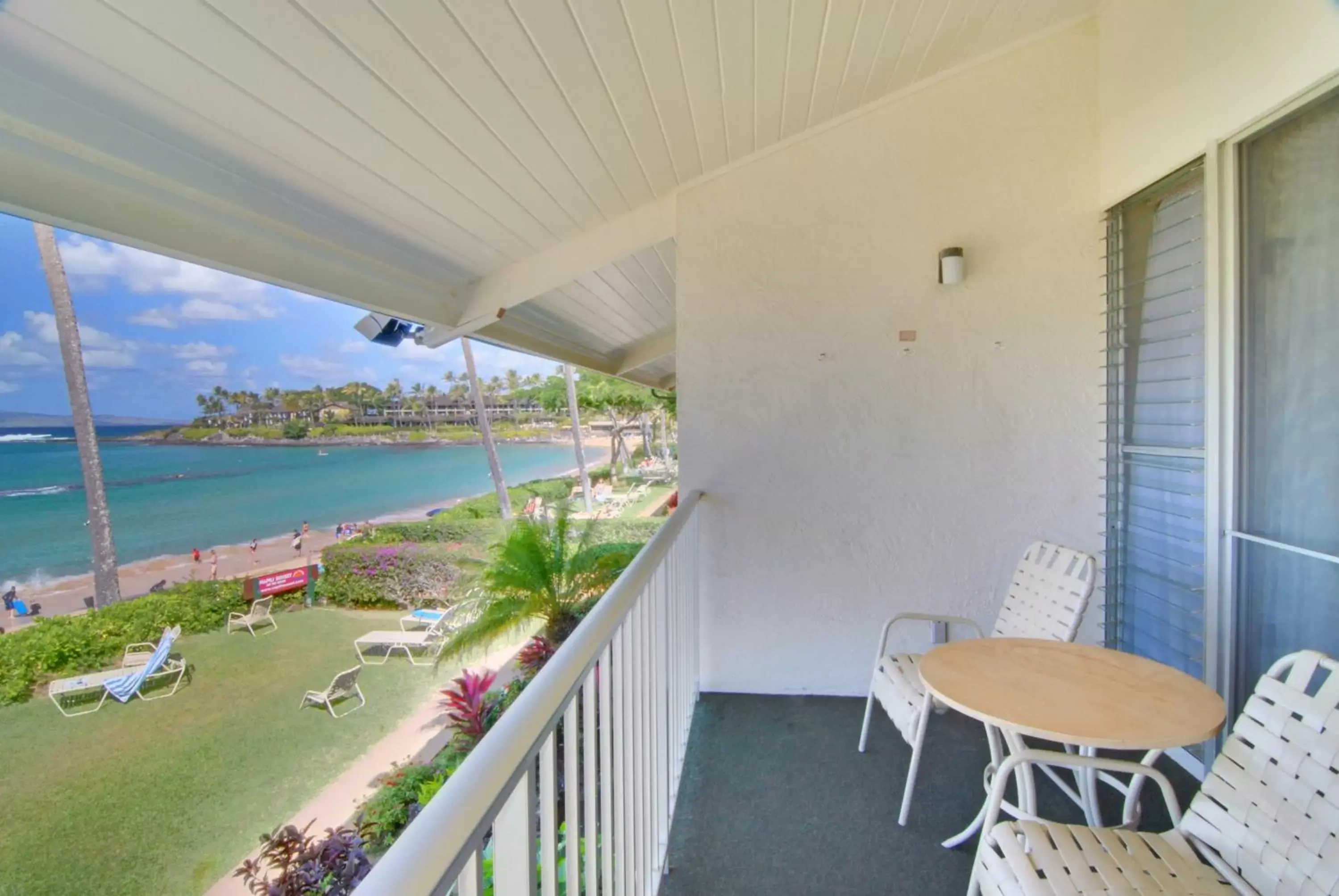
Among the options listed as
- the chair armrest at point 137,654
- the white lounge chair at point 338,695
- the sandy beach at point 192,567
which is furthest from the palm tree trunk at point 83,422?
the white lounge chair at point 338,695

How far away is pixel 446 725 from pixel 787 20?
9.59 metres

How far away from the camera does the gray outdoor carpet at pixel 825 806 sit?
72.7 inches

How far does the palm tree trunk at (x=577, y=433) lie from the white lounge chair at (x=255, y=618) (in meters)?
7.27

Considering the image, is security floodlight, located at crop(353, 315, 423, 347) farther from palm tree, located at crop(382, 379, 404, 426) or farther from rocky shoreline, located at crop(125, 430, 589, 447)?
palm tree, located at crop(382, 379, 404, 426)

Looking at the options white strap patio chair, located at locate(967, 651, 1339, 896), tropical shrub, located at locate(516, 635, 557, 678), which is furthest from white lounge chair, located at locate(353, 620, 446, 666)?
white strap patio chair, located at locate(967, 651, 1339, 896)

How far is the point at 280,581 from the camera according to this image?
13.4 m

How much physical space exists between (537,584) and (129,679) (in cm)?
940

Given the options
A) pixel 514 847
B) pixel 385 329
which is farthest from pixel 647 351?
pixel 514 847

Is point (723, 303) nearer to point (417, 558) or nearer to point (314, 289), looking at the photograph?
point (314, 289)

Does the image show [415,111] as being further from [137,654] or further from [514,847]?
[137,654]

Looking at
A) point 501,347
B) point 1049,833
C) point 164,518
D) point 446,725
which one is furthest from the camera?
point 164,518

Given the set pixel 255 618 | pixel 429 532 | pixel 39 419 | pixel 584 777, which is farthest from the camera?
pixel 429 532

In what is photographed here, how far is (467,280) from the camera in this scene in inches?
130

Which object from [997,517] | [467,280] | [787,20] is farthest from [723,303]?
[997,517]
